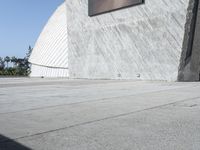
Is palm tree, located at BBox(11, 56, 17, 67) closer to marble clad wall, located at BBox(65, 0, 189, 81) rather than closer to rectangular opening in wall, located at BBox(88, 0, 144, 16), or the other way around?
marble clad wall, located at BBox(65, 0, 189, 81)

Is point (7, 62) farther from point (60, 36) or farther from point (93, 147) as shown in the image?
point (93, 147)

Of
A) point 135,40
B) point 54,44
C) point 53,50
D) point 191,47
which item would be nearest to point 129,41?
point 135,40

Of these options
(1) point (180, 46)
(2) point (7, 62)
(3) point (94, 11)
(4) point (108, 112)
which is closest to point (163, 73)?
(1) point (180, 46)

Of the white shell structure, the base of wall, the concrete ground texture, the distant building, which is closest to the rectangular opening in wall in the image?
the distant building

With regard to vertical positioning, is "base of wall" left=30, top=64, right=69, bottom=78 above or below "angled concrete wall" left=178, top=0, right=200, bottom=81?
below

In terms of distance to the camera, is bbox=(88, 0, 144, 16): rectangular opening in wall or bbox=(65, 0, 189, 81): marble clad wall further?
bbox=(88, 0, 144, 16): rectangular opening in wall

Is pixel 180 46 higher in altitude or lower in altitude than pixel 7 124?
higher

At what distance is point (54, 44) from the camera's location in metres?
39.2

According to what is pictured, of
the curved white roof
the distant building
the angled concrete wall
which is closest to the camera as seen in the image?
the angled concrete wall

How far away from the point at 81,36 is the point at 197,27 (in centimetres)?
1230

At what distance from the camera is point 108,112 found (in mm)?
6961

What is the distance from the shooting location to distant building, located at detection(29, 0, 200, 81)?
19.9m

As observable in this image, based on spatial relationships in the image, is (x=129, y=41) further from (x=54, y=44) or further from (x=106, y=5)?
(x=54, y=44)

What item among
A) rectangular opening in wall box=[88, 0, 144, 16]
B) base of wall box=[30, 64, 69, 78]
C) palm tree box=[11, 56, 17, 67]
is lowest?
base of wall box=[30, 64, 69, 78]
